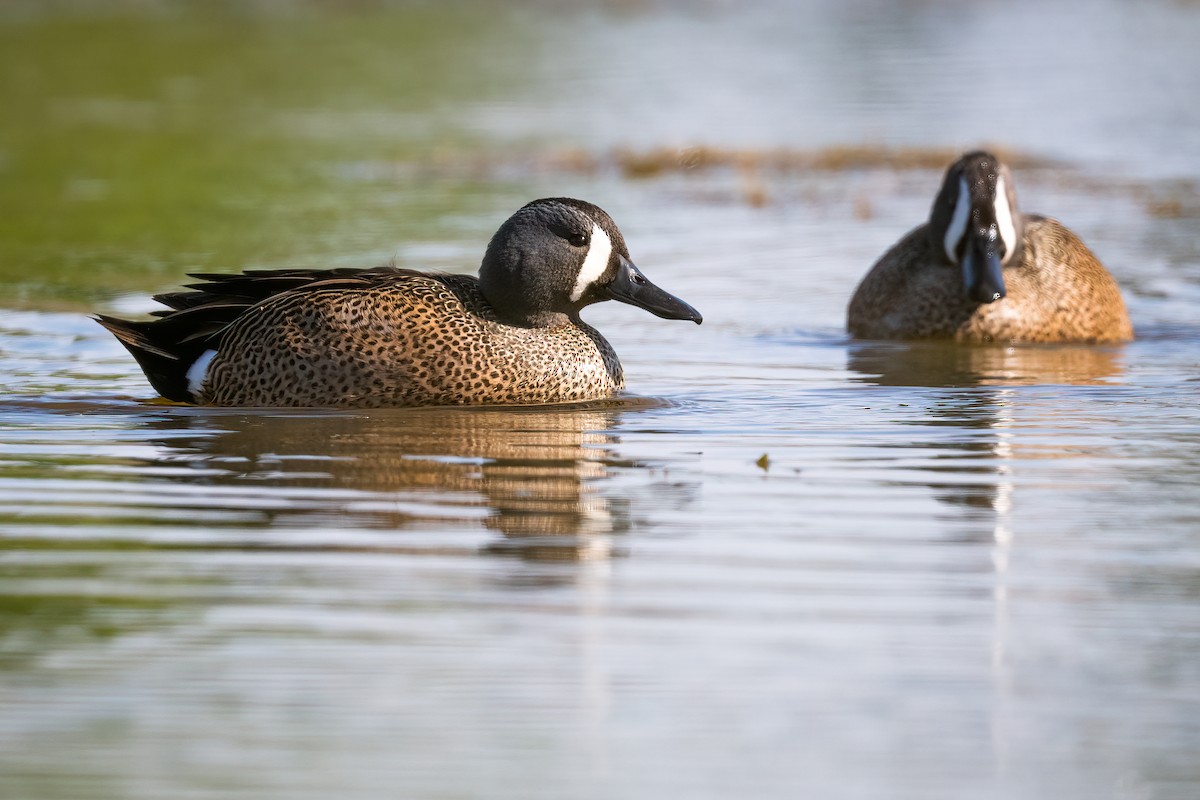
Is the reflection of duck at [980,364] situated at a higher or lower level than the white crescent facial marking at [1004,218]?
lower

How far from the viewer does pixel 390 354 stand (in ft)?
25.6

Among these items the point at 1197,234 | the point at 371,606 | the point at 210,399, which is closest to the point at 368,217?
the point at 1197,234

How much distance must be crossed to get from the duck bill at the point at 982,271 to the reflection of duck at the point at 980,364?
285 mm

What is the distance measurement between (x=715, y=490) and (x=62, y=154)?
14.1m

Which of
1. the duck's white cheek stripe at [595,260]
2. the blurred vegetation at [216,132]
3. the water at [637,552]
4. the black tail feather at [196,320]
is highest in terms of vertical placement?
the blurred vegetation at [216,132]

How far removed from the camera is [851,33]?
3177cm

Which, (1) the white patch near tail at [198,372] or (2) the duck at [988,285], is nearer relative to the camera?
(1) the white patch near tail at [198,372]

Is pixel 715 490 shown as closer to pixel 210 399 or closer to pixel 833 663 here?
pixel 833 663

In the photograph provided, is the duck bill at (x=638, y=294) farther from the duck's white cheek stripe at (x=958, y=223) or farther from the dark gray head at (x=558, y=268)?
the duck's white cheek stripe at (x=958, y=223)

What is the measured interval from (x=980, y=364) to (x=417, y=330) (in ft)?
9.72

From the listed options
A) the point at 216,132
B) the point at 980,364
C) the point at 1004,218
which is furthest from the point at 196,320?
the point at 216,132

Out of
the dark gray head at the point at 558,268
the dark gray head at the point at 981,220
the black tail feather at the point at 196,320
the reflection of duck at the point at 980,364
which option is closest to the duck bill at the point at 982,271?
the dark gray head at the point at 981,220

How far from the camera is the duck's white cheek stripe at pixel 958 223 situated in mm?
10031

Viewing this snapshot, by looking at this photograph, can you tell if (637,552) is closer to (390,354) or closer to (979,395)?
(390,354)
